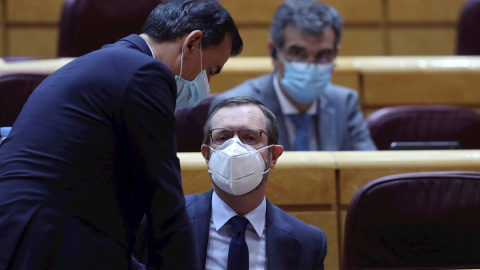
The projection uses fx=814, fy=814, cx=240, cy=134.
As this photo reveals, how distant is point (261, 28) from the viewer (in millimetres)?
1833

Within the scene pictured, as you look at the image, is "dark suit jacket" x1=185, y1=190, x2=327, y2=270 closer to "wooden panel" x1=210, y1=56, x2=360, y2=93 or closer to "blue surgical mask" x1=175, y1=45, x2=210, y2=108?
"blue surgical mask" x1=175, y1=45, x2=210, y2=108

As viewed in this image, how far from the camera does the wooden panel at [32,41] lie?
1787 mm

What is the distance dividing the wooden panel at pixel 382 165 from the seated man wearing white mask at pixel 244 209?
0.16 metres

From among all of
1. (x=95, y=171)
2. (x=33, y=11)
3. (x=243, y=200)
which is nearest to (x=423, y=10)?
(x=33, y=11)

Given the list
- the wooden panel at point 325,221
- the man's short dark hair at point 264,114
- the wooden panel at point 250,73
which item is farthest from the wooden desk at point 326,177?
the wooden panel at point 250,73

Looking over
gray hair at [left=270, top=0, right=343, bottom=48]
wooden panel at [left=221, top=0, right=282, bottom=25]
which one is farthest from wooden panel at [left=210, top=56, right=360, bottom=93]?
wooden panel at [left=221, top=0, right=282, bottom=25]

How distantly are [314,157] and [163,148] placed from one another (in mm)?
389

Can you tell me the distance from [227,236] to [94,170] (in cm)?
22

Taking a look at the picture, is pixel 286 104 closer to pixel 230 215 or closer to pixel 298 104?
pixel 298 104

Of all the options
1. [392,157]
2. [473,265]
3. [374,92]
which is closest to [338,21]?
[374,92]

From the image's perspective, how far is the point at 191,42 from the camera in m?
0.64

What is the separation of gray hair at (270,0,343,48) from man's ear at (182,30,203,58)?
24.3 inches

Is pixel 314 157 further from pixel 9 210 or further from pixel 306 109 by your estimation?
pixel 9 210

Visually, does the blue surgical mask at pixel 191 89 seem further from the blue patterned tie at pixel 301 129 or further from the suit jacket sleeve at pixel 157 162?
the blue patterned tie at pixel 301 129
